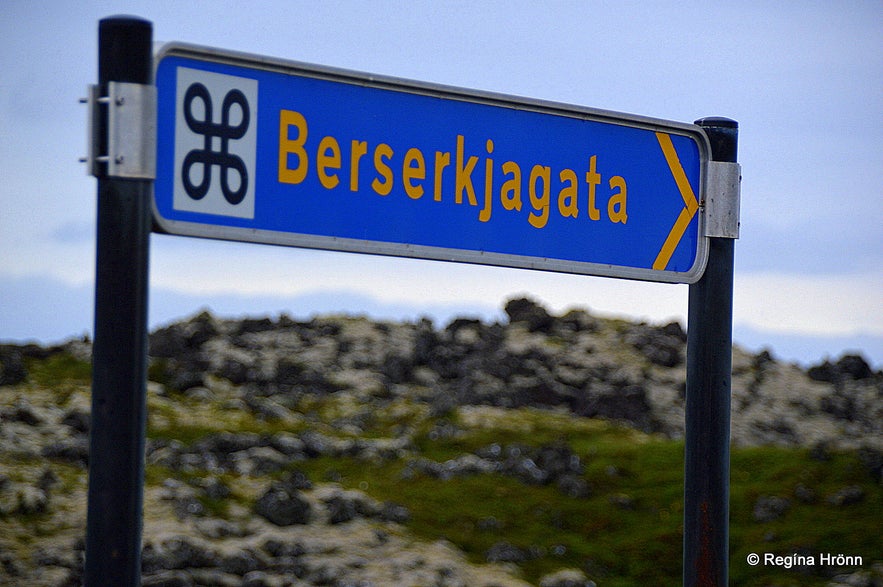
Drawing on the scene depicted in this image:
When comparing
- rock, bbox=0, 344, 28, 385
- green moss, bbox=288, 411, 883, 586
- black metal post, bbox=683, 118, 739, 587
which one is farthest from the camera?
rock, bbox=0, 344, 28, 385

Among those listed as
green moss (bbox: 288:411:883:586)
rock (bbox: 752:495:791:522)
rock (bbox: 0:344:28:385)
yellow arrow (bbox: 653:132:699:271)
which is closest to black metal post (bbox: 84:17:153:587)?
yellow arrow (bbox: 653:132:699:271)

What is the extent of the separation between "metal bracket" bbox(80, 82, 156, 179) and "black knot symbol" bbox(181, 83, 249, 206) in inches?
9.2

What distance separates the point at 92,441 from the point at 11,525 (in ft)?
40.7

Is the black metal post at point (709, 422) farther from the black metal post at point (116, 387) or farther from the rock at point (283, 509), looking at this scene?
the rock at point (283, 509)

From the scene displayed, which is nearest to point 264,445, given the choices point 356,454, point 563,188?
point 356,454

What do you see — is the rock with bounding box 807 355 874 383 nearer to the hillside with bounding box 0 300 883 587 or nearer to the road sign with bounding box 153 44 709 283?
the hillside with bounding box 0 300 883 587

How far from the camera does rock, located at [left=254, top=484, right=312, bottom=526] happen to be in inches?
639

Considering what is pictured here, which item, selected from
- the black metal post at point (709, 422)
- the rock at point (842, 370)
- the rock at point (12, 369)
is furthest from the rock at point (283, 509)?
the rock at point (842, 370)

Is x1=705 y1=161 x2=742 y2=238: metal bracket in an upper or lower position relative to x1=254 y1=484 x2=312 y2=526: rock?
upper

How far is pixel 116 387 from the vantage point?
3.69 m

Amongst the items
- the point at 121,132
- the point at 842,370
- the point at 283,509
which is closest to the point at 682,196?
the point at 121,132

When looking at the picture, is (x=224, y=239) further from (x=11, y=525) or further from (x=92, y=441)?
(x=11, y=525)

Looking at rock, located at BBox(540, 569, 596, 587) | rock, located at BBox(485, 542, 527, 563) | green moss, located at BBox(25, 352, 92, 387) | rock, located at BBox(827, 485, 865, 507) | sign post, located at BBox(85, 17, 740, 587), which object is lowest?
rock, located at BBox(540, 569, 596, 587)

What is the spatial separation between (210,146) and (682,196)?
2.54 metres
